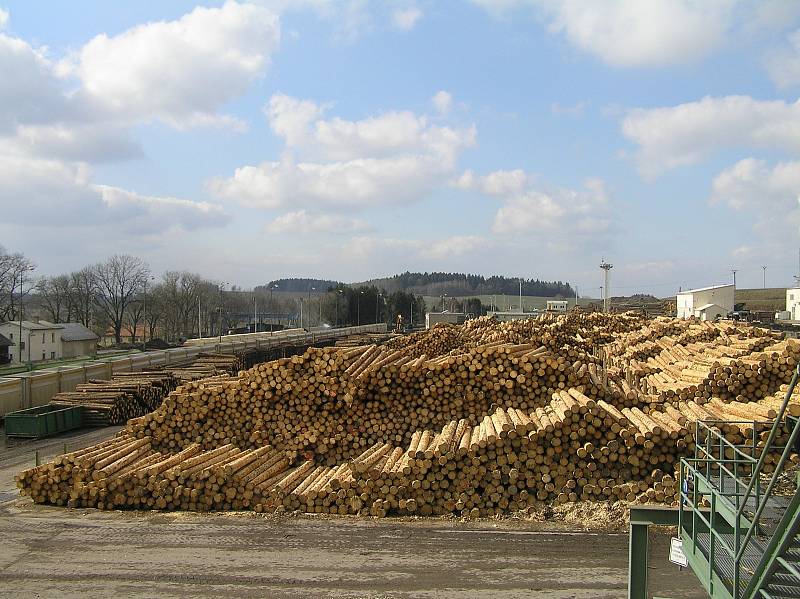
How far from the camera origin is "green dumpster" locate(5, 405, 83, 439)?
67.4 ft

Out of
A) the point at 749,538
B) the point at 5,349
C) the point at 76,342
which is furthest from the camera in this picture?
the point at 76,342

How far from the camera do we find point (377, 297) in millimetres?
100938

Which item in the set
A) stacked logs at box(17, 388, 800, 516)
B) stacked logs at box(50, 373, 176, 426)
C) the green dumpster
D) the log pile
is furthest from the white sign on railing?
stacked logs at box(50, 373, 176, 426)

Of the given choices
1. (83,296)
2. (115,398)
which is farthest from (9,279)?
(115,398)

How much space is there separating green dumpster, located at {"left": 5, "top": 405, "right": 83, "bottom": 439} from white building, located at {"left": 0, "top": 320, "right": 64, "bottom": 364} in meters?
34.4

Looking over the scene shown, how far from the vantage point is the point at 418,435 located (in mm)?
14219

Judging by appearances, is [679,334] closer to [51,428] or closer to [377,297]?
[51,428]

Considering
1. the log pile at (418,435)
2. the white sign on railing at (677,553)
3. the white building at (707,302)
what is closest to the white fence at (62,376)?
the log pile at (418,435)

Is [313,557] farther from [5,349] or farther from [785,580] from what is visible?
[5,349]

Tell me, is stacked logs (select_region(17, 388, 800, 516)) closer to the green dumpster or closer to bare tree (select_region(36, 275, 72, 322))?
the green dumpster

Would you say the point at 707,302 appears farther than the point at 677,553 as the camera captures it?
Yes

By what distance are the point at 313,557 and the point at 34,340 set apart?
54.3 meters

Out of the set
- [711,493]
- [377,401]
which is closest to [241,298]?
[377,401]

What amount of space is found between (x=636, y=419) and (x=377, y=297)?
291 ft
